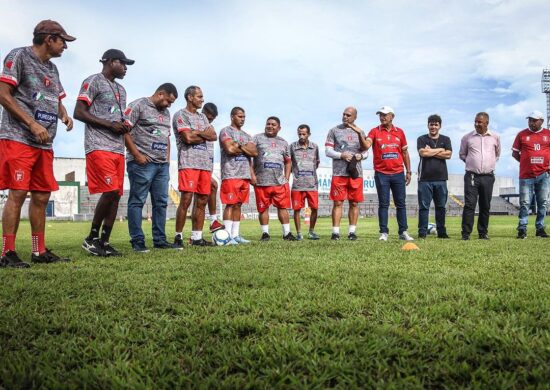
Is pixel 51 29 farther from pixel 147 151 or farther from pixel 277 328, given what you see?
pixel 277 328

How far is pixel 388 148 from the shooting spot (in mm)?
7855

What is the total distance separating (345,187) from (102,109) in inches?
172

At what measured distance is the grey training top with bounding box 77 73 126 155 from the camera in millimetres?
5059

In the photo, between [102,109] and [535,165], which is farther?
[535,165]

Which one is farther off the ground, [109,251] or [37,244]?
[37,244]

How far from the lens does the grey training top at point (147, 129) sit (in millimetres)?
5840

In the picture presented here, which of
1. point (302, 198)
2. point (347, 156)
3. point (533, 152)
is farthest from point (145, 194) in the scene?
point (533, 152)

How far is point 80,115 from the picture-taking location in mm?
4949

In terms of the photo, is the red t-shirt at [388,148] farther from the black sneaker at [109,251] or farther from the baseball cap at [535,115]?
the black sneaker at [109,251]

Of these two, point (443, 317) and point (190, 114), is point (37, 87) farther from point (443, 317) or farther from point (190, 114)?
point (443, 317)

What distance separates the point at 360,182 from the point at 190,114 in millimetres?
3255

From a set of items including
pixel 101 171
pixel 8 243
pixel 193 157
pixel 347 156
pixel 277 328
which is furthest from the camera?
pixel 347 156

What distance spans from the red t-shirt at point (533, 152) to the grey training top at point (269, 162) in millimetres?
4497

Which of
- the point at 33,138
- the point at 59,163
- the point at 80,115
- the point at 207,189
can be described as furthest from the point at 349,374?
the point at 59,163
